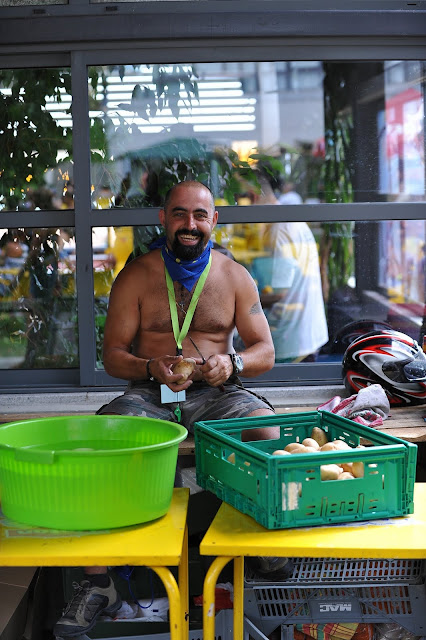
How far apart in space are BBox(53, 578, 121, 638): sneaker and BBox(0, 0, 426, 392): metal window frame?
1.72 metres

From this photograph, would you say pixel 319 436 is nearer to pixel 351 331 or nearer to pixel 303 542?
pixel 303 542

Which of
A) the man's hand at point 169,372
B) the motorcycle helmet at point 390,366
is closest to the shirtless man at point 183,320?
the man's hand at point 169,372

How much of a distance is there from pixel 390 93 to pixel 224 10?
1.05 metres

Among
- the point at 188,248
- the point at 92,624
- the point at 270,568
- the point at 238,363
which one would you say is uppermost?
the point at 188,248

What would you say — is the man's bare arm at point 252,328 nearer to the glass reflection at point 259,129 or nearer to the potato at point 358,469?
the glass reflection at point 259,129

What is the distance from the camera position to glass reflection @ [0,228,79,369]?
4.70m

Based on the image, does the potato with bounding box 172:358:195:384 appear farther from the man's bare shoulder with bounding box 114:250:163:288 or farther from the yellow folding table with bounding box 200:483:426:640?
the yellow folding table with bounding box 200:483:426:640

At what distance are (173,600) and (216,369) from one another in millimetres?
1313

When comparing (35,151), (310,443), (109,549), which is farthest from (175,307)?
(109,549)

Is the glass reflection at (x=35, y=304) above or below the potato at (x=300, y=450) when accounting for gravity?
above

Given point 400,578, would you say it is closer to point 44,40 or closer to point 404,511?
point 404,511

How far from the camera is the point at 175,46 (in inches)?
176

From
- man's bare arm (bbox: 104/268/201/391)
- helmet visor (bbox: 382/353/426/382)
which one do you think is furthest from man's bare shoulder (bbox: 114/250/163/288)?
helmet visor (bbox: 382/353/426/382)

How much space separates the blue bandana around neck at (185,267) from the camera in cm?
377
